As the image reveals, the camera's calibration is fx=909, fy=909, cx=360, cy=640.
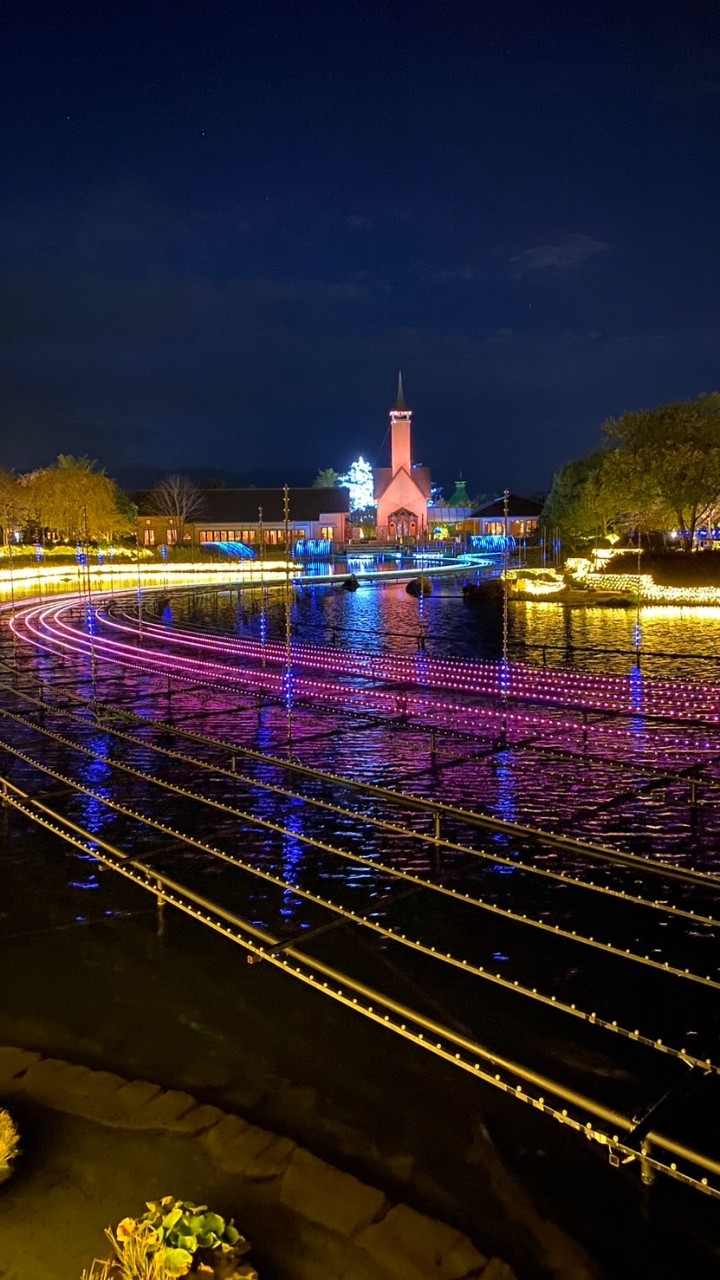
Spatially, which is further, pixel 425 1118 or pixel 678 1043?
pixel 678 1043

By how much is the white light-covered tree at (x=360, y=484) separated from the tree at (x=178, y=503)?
1225 inches

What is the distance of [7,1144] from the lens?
3.86 metres

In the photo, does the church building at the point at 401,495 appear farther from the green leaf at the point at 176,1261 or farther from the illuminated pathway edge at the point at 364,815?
the green leaf at the point at 176,1261

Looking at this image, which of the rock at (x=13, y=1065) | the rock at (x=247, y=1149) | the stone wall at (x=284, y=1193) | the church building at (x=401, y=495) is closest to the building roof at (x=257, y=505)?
the church building at (x=401, y=495)

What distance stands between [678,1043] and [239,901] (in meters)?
3.28

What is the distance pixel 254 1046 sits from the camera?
4.98 meters

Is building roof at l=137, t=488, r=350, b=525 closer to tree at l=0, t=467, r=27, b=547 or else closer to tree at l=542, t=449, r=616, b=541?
tree at l=0, t=467, r=27, b=547

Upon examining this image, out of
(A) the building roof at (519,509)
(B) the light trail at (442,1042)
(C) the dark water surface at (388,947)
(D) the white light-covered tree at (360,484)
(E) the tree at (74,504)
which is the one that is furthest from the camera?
(D) the white light-covered tree at (360,484)

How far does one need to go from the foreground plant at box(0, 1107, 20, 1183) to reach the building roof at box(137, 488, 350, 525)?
81.0 meters

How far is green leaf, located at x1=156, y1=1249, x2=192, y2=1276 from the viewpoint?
9.92ft

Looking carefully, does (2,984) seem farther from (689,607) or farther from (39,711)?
(689,607)

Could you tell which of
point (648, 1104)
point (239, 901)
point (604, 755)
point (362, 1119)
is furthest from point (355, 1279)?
point (604, 755)

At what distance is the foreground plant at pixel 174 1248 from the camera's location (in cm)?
304

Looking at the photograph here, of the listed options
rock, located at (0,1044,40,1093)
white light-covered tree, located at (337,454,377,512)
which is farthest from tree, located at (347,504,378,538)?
rock, located at (0,1044,40,1093)
